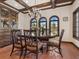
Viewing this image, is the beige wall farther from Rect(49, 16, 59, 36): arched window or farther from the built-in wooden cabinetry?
the built-in wooden cabinetry

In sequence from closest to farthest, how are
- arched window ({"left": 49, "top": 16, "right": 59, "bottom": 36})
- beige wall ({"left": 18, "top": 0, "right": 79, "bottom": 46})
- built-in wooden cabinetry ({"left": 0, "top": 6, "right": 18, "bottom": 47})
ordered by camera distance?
built-in wooden cabinetry ({"left": 0, "top": 6, "right": 18, "bottom": 47}) < beige wall ({"left": 18, "top": 0, "right": 79, "bottom": 46}) < arched window ({"left": 49, "top": 16, "right": 59, "bottom": 36})

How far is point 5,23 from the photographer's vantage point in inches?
240

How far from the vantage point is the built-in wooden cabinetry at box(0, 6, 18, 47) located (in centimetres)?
579

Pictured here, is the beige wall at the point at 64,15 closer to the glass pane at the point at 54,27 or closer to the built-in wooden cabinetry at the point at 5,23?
the glass pane at the point at 54,27

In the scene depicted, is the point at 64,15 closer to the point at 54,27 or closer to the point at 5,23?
the point at 54,27

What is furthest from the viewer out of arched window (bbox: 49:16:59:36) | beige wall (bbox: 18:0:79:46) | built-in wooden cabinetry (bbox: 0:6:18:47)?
arched window (bbox: 49:16:59:36)

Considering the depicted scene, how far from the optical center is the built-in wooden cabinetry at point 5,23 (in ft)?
19.0

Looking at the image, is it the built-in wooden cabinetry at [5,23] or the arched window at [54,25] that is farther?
the arched window at [54,25]

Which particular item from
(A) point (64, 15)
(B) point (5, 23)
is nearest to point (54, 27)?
(A) point (64, 15)

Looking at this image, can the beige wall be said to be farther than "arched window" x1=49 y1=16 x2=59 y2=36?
No

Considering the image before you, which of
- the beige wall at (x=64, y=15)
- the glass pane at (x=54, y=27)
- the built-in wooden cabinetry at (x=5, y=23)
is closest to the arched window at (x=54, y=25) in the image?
the glass pane at (x=54, y=27)

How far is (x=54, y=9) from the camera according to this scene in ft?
26.7

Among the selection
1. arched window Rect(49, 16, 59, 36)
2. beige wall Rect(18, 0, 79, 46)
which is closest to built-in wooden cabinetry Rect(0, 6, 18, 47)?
beige wall Rect(18, 0, 79, 46)

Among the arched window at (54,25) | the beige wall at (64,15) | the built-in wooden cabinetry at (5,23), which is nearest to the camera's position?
the built-in wooden cabinetry at (5,23)
